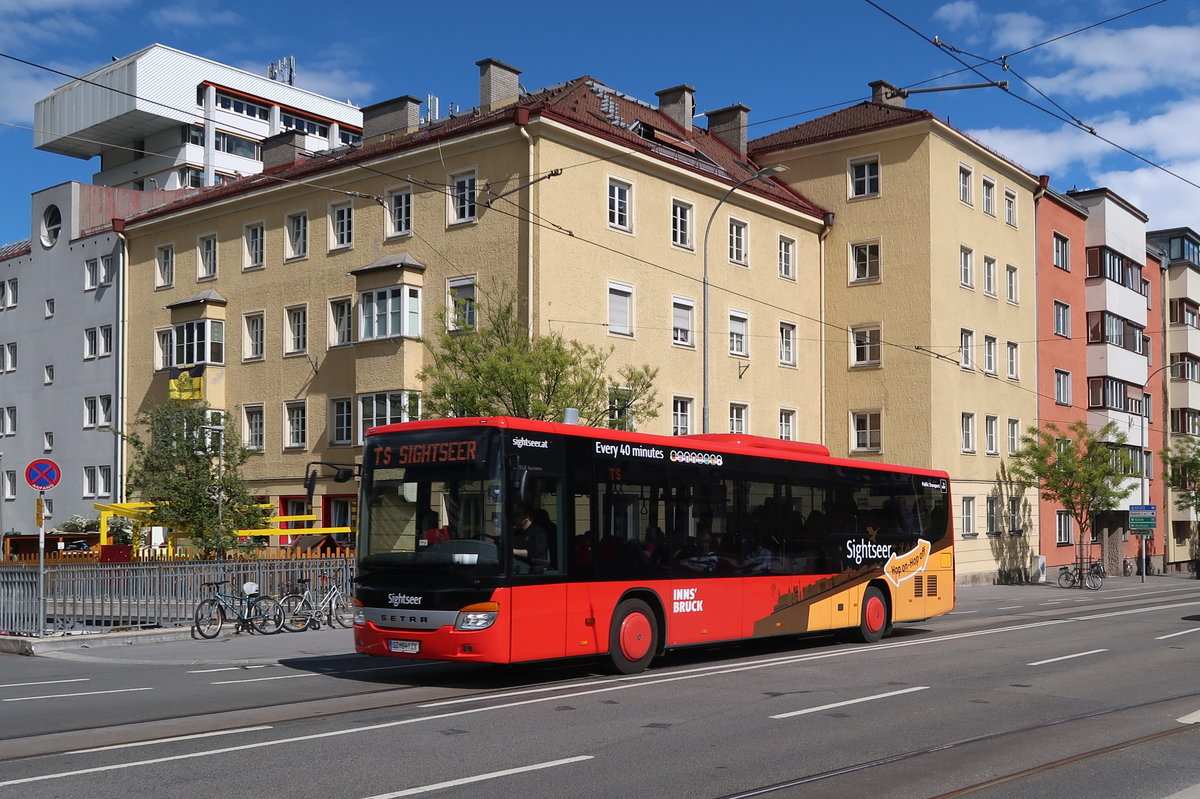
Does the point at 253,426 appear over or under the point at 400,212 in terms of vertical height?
under

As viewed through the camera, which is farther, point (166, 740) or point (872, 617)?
point (872, 617)

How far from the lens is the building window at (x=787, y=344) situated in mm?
42094

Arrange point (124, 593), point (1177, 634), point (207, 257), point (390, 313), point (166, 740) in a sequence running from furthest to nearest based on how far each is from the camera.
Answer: point (207, 257) < point (390, 313) < point (124, 593) < point (1177, 634) < point (166, 740)

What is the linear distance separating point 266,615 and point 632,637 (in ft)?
31.8

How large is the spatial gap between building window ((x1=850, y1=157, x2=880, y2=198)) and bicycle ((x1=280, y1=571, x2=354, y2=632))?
26.5m

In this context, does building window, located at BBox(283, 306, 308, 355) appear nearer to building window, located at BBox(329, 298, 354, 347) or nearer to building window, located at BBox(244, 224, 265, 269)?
building window, located at BBox(329, 298, 354, 347)

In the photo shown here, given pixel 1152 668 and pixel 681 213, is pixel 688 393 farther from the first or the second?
pixel 1152 668

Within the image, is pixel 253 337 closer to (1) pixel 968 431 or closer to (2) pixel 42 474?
(2) pixel 42 474

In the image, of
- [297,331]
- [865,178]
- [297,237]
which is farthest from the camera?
[865,178]

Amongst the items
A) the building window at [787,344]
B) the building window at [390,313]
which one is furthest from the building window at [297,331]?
the building window at [787,344]

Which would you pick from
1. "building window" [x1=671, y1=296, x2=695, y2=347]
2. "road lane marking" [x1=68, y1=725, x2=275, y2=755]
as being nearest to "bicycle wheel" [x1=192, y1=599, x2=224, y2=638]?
"road lane marking" [x1=68, y1=725, x2=275, y2=755]

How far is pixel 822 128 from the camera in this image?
4644cm

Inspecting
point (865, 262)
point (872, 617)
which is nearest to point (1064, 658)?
point (872, 617)

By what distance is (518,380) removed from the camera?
87.4ft
